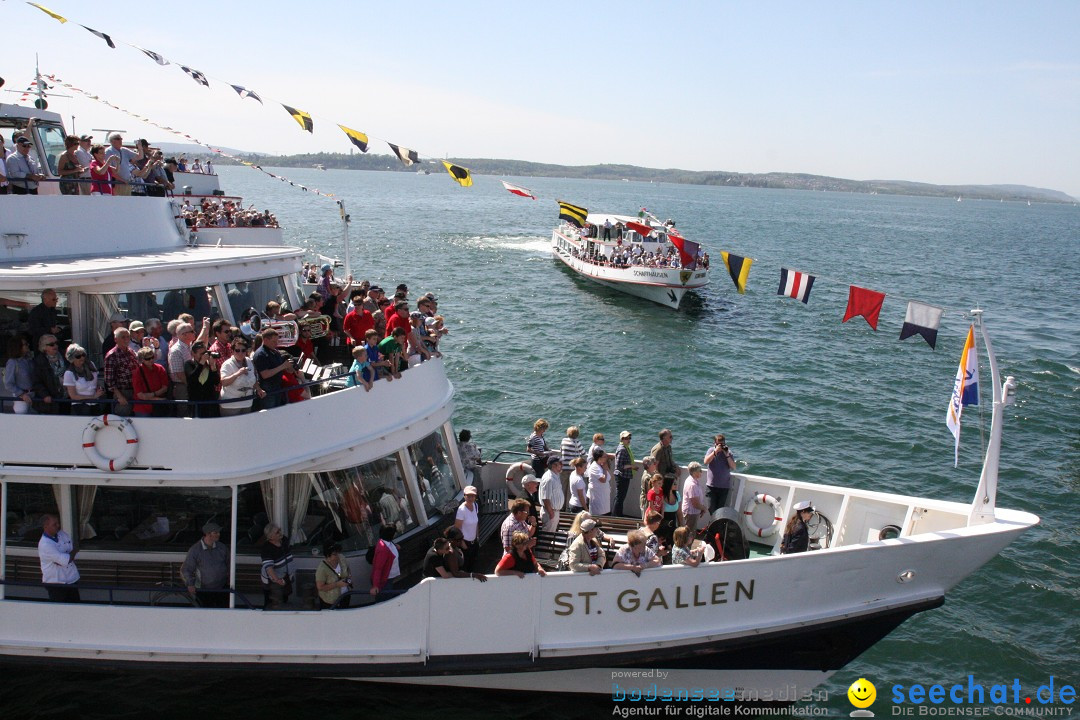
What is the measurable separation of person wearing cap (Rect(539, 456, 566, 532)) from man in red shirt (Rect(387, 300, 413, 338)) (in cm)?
240

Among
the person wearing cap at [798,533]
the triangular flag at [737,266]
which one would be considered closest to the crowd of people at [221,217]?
the triangular flag at [737,266]

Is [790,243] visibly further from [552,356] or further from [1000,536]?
[1000,536]

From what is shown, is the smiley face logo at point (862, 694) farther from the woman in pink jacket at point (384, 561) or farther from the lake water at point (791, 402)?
the woman in pink jacket at point (384, 561)

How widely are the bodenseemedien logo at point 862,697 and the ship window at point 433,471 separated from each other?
586 cm

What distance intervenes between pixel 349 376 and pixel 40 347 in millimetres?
2936

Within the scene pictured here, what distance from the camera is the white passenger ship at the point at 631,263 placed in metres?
38.7

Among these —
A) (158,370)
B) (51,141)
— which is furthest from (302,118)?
(158,370)

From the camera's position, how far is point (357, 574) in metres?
8.54

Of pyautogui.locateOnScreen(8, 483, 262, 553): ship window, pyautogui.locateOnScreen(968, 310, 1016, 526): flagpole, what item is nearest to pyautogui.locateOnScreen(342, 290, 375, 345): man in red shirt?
pyautogui.locateOnScreen(8, 483, 262, 553): ship window

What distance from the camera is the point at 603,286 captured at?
44.6 m

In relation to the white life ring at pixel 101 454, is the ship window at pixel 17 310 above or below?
above

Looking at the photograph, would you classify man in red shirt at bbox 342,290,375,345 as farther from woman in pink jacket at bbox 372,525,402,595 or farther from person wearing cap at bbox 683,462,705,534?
person wearing cap at bbox 683,462,705,534

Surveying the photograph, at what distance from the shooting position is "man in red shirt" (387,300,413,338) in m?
9.78

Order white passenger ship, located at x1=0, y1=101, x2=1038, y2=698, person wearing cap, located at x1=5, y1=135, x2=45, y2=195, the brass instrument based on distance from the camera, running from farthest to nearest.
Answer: person wearing cap, located at x1=5, y1=135, x2=45, y2=195 → the brass instrument → white passenger ship, located at x1=0, y1=101, x2=1038, y2=698
